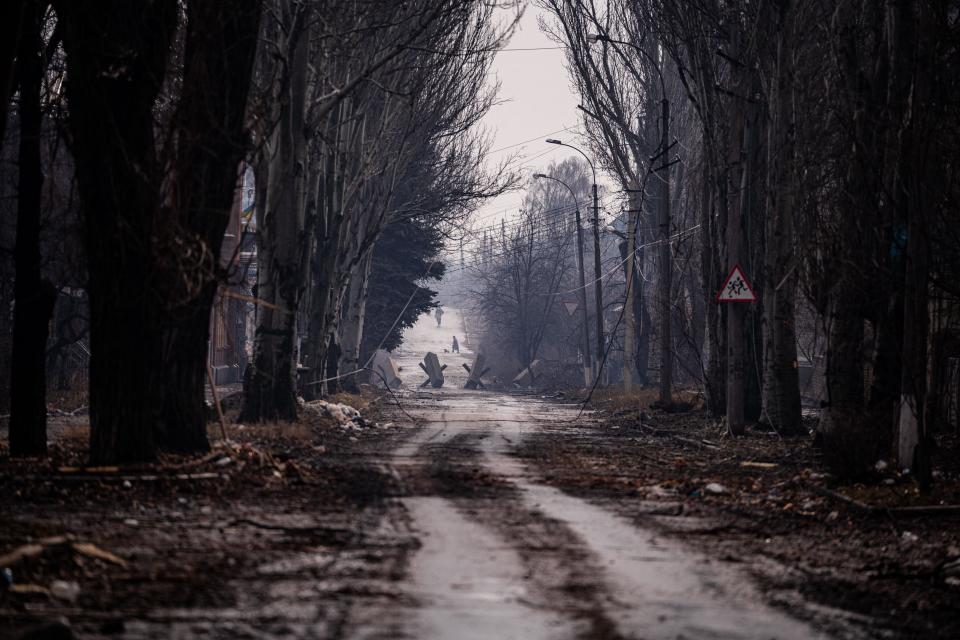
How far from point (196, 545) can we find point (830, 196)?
35.9 feet

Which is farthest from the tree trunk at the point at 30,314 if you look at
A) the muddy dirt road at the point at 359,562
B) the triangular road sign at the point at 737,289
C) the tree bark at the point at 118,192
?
the triangular road sign at the point at 737,289

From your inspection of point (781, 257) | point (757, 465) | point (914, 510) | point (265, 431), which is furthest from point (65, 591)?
point (781, 257)

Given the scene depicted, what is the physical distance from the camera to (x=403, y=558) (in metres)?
7.20

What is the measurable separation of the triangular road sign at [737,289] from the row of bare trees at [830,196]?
0.60 m

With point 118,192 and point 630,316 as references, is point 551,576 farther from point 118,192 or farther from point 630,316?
point 630,316

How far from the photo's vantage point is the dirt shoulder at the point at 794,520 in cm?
654

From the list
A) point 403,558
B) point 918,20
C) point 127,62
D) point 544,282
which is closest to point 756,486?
point 918,20

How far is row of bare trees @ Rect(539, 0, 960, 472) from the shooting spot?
34.9 feet

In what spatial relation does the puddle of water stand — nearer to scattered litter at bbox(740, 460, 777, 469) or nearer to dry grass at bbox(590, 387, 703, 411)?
scattered litter at bbox(740, 460, 777, 469)

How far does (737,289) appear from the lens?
19250mm

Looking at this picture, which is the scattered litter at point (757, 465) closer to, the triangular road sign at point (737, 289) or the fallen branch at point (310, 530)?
the triangular road sign at point (737, 289)

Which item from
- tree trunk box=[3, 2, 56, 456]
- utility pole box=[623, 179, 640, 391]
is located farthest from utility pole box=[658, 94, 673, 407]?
tree trunk box=[3, 2, 56, 456]

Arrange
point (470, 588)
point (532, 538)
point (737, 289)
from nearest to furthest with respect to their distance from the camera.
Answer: point (470, 588) < point (532, 538) < point (737, 289)

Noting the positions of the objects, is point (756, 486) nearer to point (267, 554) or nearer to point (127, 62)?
point (267, 554)
